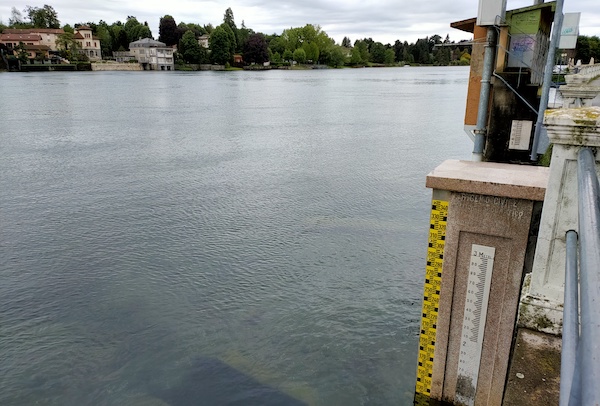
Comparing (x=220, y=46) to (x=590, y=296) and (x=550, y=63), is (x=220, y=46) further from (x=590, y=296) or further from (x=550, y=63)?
(x=590, y=296)

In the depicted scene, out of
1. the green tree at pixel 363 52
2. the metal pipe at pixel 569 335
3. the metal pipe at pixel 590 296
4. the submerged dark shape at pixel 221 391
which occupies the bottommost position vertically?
the submerged dark shape at pixel 221 391

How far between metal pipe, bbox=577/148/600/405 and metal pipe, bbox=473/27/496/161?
8.45 m

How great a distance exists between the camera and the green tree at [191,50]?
457 ft

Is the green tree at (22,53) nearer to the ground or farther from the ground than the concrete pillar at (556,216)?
farther from the ground

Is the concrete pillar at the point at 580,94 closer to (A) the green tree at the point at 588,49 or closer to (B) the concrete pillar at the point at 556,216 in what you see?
(B) the concrete pillar at the point at 556,216

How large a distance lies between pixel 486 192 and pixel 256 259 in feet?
25.3

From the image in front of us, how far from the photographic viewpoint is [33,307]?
31.4 ft

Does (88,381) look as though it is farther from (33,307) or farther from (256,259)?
(256,259)

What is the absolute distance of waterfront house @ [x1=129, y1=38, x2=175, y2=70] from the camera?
442 feet

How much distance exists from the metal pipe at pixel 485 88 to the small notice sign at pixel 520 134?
0.54m

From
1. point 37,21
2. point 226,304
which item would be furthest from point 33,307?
point 37,21

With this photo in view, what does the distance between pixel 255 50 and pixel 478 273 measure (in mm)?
Result: 154192

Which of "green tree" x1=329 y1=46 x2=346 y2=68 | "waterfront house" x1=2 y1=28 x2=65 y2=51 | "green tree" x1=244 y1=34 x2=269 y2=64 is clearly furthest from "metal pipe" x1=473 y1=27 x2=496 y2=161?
"green tree" x1=329 y1=46 x2=346 y2=68

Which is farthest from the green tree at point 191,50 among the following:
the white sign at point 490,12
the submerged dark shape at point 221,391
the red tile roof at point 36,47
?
the submerged dark shape at point 221,391
